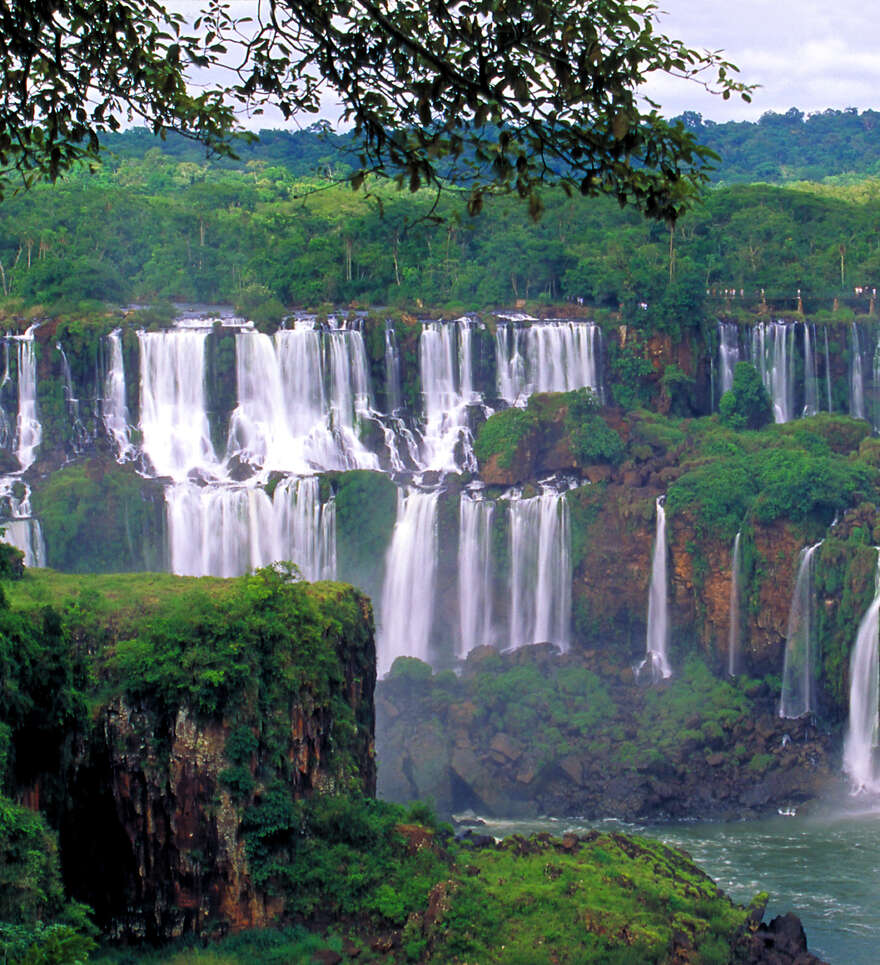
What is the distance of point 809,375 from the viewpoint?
3275cm

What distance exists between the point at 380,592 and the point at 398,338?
271 inches

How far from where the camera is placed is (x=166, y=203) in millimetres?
42969

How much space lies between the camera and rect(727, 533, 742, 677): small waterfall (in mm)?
25172

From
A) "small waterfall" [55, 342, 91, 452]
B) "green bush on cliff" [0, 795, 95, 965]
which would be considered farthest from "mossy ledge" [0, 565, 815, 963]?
"small waterfall" [55, 342, 91, 452]

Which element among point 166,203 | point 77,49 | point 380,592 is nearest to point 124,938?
point 77,49

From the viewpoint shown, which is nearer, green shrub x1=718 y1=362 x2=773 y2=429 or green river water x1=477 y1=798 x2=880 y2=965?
green river water x1=477 y1=798 x2=880 y2=965

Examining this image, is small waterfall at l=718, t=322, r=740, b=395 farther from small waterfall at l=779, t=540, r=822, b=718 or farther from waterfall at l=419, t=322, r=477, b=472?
small waterfall at l=779, t=540, r=822, b=718

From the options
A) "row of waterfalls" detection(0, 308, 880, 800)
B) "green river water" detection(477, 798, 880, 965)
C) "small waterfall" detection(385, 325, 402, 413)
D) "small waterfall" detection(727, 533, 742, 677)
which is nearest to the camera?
"green river water" detection(477, 798, 880, 965)

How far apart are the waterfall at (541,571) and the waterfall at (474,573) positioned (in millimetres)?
528

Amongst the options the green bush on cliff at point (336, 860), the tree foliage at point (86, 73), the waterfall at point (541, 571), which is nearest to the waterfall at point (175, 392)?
the waterfall at point (541, 571)

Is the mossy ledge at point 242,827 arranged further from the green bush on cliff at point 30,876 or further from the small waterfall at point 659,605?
the small waterfall at point 659,605

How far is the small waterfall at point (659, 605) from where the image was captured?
86.1 ft

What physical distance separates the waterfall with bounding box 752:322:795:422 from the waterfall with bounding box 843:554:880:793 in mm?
10254

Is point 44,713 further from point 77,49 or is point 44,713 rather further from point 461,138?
point 461,138
